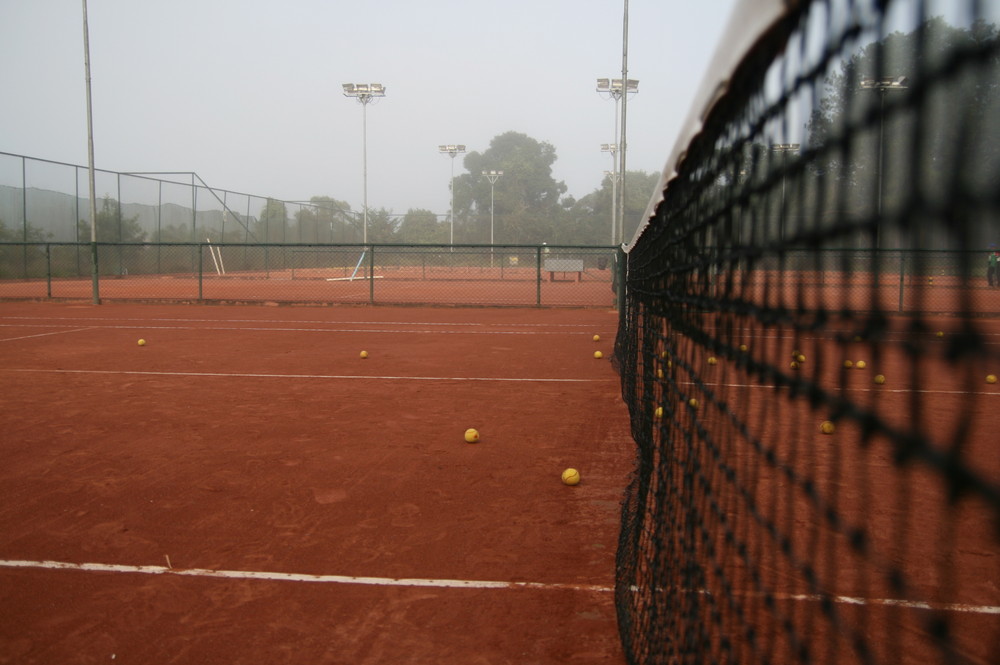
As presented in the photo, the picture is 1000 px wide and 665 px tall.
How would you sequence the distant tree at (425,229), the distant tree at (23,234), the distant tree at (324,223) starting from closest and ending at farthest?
1. the distant tree at (23,234)
2. the distant tree at (324,223)
3. the distant tree at (425,229)

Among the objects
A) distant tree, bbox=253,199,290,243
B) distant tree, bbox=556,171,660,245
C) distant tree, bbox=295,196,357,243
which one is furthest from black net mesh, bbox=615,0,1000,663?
distant tree, bbox=556,171,660,245

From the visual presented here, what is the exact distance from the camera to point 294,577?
296 cm

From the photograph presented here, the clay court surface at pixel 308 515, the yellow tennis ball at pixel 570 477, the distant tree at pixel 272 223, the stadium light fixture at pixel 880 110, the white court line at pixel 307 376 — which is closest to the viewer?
the stadium light fixture at pixel 880 110

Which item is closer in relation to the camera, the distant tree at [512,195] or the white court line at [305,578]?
the white court line at [305,578]

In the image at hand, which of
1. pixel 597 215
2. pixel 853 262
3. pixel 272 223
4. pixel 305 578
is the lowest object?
pixel 305 578

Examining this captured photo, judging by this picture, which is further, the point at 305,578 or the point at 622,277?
the point at 622,277

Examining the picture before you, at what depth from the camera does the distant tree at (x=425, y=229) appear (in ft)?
193

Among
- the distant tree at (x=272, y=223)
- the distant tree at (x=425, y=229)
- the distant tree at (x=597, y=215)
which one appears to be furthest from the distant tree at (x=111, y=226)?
the distant tree at (x=597, y=215)

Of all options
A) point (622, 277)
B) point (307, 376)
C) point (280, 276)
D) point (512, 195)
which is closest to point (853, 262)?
point (307, 376)

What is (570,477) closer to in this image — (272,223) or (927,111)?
(927,111)

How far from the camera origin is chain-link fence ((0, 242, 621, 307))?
1878cm

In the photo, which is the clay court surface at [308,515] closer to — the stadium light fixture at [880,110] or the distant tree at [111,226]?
the stadium light fixture at [880,110]

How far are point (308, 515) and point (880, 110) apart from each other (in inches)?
130

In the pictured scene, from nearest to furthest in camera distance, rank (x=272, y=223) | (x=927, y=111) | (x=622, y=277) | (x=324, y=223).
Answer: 1. (x=927, y=111)
2. (x=622, y=277)
3. (x=272, y=223)
4. (x=324, y=223)
